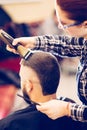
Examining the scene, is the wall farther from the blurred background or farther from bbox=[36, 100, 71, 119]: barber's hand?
bbox=[36, 100, 71, 119]: barber's hand

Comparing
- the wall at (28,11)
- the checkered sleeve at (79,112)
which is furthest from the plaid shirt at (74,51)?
the wall at (28,11)

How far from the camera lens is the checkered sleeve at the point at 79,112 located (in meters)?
1.20

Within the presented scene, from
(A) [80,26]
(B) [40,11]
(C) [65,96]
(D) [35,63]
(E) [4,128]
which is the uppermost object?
(B) [40,11]

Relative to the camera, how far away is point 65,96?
1237 millimetres

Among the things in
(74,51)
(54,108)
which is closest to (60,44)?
(74,51)

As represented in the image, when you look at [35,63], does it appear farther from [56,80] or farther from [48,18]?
[48,18]

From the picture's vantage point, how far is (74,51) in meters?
1.25

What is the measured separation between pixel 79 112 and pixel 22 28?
1.63 feet

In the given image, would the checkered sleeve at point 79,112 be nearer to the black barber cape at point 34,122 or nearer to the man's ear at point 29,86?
the black barber cape at point 34,122

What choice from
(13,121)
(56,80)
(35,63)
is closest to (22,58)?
(35,63)

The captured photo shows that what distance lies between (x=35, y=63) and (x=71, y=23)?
0.25 m

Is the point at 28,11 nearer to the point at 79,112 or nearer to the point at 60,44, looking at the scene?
the point at 60,44

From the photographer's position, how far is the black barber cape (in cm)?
122

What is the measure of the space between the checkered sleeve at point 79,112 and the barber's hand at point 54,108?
28 mm
